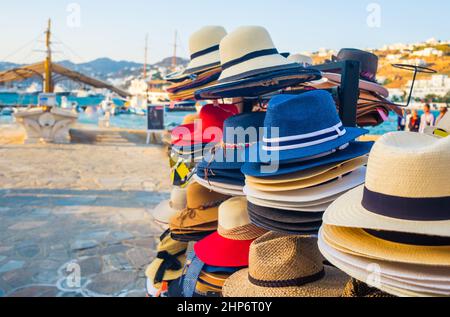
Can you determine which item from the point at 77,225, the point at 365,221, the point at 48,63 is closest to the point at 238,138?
the point at 365,221

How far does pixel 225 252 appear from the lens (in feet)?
6.91

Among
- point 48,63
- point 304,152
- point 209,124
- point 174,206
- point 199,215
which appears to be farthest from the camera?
point 48,63

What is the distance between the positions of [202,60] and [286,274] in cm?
179

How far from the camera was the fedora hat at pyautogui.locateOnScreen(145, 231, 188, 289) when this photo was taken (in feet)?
9.55

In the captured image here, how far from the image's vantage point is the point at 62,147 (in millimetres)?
14508

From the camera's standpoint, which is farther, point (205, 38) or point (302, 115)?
point (205, 38)

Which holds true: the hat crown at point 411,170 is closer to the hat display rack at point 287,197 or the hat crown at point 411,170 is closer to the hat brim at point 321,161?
the hat display rack at point 287,197

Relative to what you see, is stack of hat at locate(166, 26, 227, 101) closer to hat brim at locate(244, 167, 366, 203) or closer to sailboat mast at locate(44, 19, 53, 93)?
hat brim at locate(244, 167, 366, 203)

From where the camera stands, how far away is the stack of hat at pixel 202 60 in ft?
9.50

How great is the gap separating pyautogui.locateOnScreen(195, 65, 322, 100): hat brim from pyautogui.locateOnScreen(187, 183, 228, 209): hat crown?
606mm

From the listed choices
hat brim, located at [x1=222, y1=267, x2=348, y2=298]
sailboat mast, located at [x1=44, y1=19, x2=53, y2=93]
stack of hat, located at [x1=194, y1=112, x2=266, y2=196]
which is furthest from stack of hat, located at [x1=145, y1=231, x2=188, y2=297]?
sailboat mast, located at [x1=44, y1=19, x2=53, y2=93]

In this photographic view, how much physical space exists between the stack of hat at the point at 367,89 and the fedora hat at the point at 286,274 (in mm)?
892

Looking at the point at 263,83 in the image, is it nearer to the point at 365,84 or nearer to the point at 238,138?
the point at 238,138
